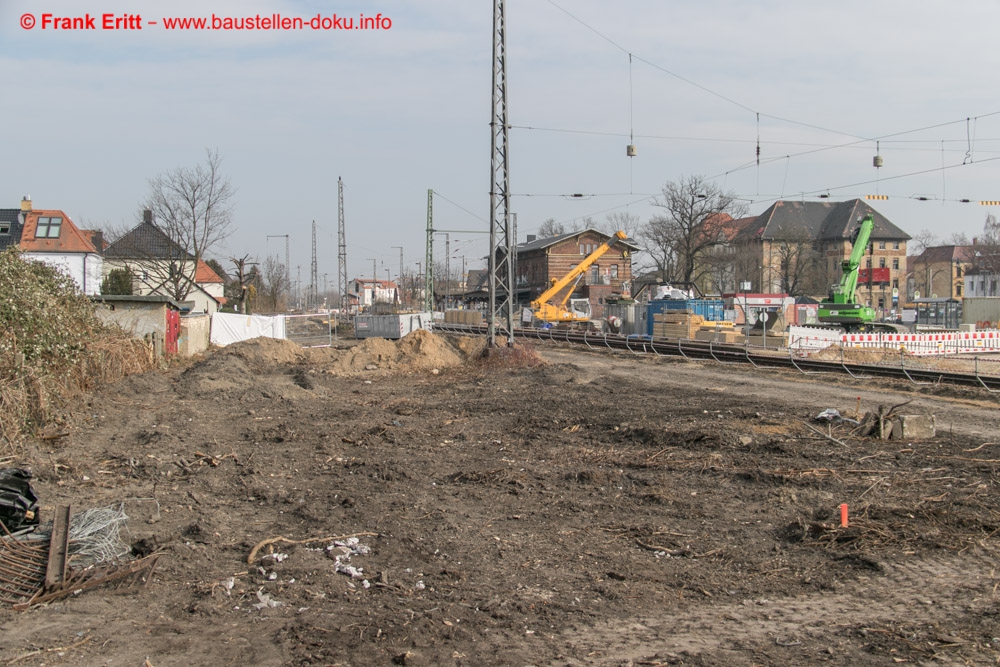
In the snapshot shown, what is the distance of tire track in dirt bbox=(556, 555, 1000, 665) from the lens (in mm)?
4793

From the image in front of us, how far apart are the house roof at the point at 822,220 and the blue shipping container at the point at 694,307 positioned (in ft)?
160

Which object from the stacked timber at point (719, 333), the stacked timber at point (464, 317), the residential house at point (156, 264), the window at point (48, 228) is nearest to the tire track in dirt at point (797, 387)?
the stacked timber at point (719, 333)

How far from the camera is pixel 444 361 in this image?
86.4ft

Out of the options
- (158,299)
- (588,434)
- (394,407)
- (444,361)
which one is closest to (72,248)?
(158,299)

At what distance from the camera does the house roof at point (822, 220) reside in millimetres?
85938

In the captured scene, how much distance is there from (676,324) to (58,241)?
1584 inches

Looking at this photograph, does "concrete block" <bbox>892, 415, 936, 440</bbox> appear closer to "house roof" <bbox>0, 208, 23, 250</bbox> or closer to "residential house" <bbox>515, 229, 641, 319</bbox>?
"house roof" <bbox>0, 208, 23, 250</bbox>

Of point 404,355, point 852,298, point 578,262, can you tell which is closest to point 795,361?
point 404,355

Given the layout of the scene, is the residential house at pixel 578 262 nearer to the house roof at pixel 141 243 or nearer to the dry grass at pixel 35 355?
the house roof at pixel 141 243

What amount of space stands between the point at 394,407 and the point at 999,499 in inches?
445

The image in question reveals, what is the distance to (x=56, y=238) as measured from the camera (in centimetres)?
5000

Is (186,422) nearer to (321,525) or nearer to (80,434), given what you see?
(80,434)

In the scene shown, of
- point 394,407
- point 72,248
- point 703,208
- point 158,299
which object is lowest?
point 394,407

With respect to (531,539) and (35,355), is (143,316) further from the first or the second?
(531,539)
